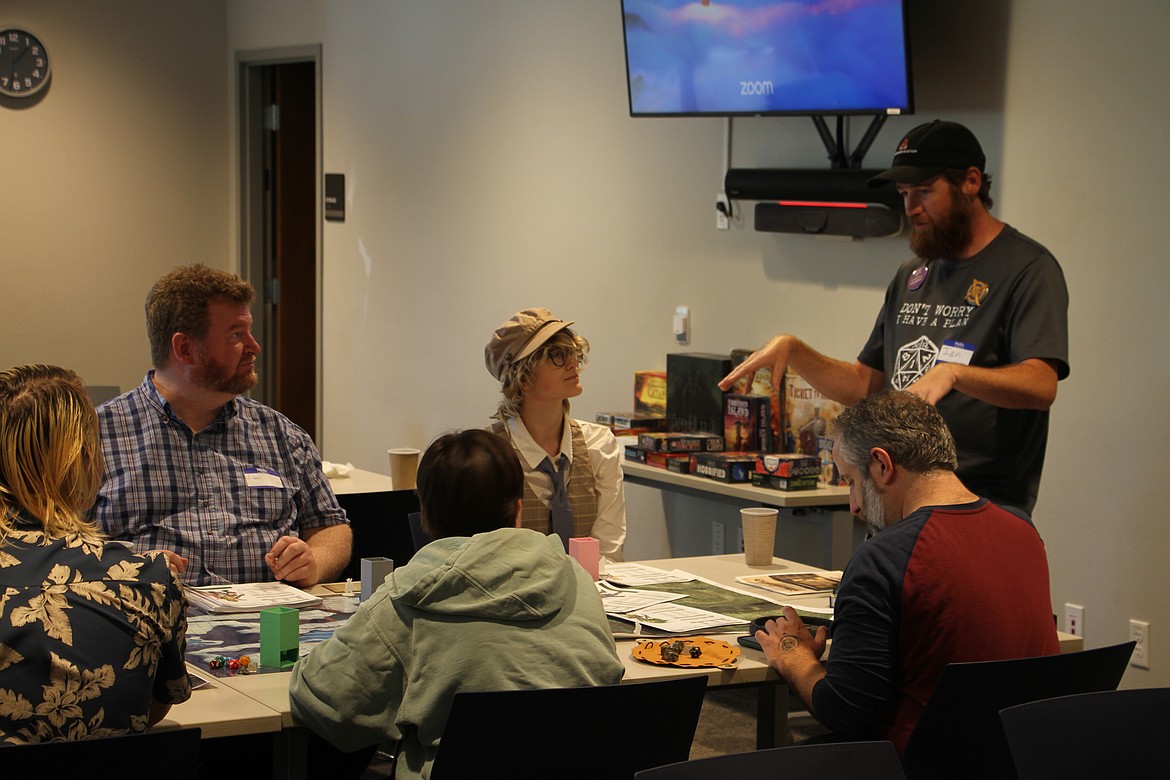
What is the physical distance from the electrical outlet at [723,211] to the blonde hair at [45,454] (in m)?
3.75

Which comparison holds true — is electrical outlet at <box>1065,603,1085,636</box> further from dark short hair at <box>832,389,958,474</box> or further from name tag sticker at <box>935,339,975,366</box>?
dark short hair at <box>832,389,958,474</box>

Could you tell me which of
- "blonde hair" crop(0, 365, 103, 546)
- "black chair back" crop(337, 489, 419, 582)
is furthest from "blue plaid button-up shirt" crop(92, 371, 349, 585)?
"blonde hair" crop(0, 365, 103, 546)

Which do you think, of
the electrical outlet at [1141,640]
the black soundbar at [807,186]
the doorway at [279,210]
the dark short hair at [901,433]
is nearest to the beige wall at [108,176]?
the doorway at [279,210]

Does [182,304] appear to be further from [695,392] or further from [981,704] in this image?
[695,392]

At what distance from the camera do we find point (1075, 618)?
172 inches

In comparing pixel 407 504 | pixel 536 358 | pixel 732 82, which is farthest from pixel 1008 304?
pixel 732 82

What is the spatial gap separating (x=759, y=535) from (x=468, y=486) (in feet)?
4.38

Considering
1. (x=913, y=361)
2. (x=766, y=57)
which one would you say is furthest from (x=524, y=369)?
(x=766, y=57)

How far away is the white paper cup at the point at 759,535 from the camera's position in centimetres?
346

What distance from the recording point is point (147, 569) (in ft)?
6.67

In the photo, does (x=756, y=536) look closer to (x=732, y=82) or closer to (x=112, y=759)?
(x=112, y=759)

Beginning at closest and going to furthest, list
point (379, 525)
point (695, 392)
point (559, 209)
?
point (379, 525) < point (695, 392) < point (559, 209)

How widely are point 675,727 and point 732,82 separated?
3.52 metres

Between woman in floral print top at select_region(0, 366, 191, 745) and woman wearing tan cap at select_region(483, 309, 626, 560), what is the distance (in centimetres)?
154
